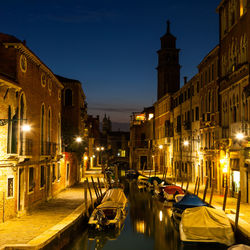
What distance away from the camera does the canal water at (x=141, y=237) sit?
47.7 ft

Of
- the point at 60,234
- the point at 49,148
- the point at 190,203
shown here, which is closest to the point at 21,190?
the point at 60,234

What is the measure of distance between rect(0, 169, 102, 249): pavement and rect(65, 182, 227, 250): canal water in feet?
3.17

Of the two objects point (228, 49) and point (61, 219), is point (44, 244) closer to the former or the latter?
point (61, 219)

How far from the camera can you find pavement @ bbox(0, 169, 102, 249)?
11211mm

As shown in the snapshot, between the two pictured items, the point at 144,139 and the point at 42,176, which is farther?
the point at 144,139

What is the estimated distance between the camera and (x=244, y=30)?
64.6ft

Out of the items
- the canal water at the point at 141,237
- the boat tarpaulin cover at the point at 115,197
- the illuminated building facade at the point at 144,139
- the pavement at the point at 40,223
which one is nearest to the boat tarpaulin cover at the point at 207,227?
the canal water at the point at 141,237

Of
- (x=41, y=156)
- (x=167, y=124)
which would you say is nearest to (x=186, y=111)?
(x=167, y=124)

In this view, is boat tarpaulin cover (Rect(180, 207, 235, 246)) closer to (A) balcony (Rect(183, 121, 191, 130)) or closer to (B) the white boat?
(B) the white boat

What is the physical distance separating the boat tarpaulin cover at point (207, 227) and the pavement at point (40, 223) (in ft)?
14.6

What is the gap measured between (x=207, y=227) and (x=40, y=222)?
6265 mm

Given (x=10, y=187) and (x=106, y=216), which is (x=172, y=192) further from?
(x=10, y=187)

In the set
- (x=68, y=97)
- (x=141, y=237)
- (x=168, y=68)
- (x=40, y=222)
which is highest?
(x=168, y=68)

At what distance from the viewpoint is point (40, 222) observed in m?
14.2
